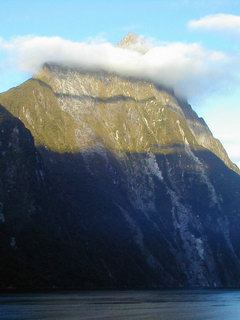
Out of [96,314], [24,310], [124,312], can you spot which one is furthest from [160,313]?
[24,310]

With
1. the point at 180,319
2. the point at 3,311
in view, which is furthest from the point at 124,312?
the point at 3,311

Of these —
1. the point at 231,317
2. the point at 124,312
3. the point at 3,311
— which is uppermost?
the point at 3,311

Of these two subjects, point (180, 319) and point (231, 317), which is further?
point (231, 317)

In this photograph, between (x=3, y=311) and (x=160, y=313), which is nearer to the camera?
(x=3, y=311)

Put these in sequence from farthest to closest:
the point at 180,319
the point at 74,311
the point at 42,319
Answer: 1. the point at 74,311
2. the point at 180,319
3. the point at 42,319

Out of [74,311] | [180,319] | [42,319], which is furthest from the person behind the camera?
[74,311]

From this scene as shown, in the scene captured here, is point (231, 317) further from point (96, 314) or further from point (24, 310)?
point (24, 310)

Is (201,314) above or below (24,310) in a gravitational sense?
below

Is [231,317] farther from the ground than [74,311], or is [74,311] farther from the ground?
[74,311]

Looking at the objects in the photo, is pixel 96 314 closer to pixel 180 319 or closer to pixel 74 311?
pixel 74 311
